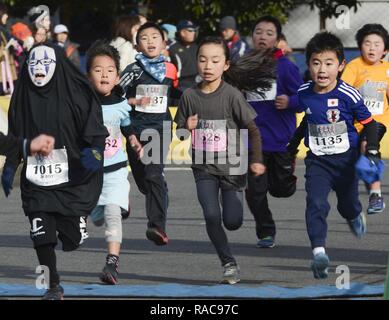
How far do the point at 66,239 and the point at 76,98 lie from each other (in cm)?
89

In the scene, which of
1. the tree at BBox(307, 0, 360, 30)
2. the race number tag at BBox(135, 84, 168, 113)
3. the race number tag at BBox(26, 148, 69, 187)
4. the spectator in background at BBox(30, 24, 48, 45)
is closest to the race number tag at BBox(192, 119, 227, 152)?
the race number tag at BBox(26, 148, 69, 187)

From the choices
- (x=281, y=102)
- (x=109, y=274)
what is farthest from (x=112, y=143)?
(x=281, y=102)

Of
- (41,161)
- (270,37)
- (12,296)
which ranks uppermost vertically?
(270,37)

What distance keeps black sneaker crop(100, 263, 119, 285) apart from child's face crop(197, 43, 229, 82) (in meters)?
1.43

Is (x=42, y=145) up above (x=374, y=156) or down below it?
above

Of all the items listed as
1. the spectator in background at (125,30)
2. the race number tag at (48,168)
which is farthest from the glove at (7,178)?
the spectator in background at (125,30)

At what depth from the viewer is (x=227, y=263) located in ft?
33.8

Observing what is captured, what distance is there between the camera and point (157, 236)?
12.0 m

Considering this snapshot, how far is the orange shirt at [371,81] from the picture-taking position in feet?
43.3

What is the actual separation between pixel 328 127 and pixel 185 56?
35.6 feet

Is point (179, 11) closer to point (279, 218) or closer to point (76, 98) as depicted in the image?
point (279, 218)

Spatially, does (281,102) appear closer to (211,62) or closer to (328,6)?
(211,62)

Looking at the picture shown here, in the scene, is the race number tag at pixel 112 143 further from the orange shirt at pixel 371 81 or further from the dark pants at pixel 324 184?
the orange shirt at pixel 371 81

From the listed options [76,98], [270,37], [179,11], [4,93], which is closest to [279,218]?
[270,37]
